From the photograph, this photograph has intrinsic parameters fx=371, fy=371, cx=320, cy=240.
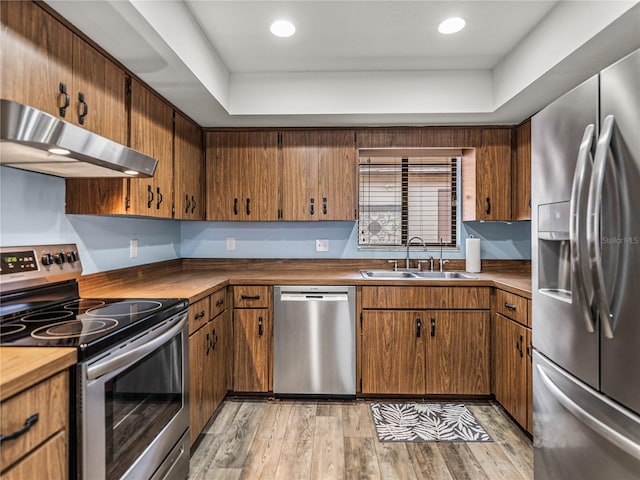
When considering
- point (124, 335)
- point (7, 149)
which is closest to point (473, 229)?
point (124, 335)

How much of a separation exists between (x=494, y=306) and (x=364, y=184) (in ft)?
4.98

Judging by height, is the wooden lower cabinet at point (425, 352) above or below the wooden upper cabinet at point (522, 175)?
below

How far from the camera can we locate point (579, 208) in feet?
3.97

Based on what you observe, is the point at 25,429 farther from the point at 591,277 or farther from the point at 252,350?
the point at 252,350

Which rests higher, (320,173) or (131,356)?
(320,173)

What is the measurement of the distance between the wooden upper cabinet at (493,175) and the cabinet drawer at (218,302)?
2126 millimetres

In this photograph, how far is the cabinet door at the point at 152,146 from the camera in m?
2.05

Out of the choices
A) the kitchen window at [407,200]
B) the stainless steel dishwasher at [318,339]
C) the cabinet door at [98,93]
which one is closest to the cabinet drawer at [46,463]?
the cabinet door at [98,93]

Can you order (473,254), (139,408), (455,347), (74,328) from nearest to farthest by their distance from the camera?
(74,328)
(139,408)
(455,347)
(473,254)

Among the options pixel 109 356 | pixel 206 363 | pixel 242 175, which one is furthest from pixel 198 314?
pixel 242 175

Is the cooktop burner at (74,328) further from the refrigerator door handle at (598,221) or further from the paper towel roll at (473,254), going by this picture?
the paper towel roll at (473,254)

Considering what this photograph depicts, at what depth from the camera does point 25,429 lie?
36.8 inches

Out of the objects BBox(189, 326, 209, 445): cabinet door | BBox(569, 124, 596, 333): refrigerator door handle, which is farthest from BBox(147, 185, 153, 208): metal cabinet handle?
BBox(569, 124, 596, 333): refrigerator door handle

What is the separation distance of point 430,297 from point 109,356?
213cm
